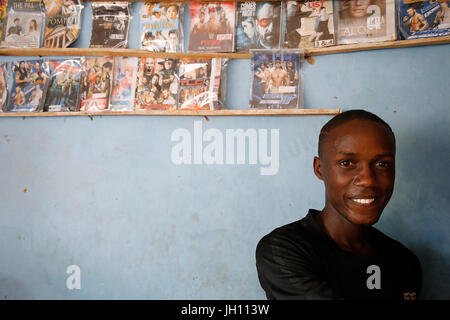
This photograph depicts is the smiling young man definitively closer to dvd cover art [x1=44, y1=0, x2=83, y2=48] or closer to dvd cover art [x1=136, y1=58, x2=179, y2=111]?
dvd cover art [x1=136, y1=58, x2=179, y2=111]

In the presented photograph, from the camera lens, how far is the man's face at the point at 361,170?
95cm

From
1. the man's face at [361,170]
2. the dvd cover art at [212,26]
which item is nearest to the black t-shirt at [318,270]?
the man's face at [361,170]

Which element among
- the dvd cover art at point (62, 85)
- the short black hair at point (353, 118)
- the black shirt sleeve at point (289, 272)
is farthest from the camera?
the dvd cover art at point (62, 85)

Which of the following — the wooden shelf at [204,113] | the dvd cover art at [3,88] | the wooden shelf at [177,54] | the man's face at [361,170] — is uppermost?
the wooden shelf at [177,54]

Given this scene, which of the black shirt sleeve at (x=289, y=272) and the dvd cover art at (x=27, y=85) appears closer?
the black shirt sleeve at (x=289, y=272)

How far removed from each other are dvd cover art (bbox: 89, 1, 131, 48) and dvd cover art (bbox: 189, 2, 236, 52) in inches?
13.4

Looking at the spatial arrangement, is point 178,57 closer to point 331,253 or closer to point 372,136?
point 372,136

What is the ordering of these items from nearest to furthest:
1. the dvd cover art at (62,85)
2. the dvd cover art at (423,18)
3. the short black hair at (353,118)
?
the short black hair at (353,118), the dvd cover art at (423,18), the dvd cover art at (62,85)

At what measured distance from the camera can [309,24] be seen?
151 centimetres

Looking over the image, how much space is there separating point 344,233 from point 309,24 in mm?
994

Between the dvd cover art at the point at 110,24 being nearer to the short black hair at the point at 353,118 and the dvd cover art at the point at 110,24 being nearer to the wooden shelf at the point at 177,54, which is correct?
the wooden shelf at the point at 177,54

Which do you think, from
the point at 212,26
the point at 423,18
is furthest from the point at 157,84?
the point at 423,18

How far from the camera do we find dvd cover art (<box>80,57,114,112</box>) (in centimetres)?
159

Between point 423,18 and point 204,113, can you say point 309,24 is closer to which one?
point 423,18
